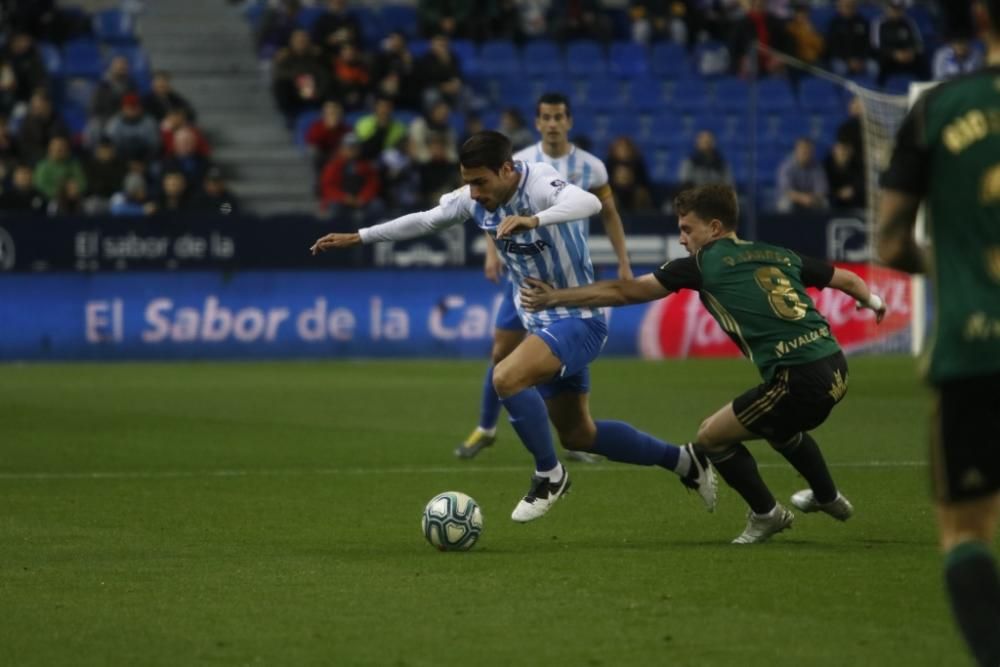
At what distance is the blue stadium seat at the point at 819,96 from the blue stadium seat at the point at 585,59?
2.99m

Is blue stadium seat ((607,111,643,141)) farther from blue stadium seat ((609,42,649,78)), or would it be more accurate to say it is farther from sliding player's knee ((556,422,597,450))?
sliding player's knee ((556,422,597,450))

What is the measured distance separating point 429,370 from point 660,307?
3194mm

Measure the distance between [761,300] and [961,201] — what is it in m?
3.37

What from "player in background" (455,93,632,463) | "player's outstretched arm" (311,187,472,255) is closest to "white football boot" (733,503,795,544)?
"player's outstretched arm" (311,187,472,255)

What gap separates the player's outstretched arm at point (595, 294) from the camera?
7.60 m

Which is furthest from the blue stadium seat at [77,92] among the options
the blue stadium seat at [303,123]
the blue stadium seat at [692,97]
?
the blue stadium seat at [692,97]

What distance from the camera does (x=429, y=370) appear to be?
2036 centimetres

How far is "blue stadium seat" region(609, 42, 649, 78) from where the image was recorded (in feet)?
91.3

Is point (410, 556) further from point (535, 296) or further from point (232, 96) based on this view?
point (232, 96)

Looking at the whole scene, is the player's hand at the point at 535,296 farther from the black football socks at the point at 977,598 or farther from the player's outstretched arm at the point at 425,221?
the black football socks at the point at 977,598

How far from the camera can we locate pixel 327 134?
2438 centimetres

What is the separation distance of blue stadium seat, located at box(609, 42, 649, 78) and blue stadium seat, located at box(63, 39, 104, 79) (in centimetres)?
739

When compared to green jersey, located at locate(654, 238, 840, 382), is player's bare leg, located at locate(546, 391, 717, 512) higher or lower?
lower

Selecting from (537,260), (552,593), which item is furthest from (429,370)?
(552,593)
